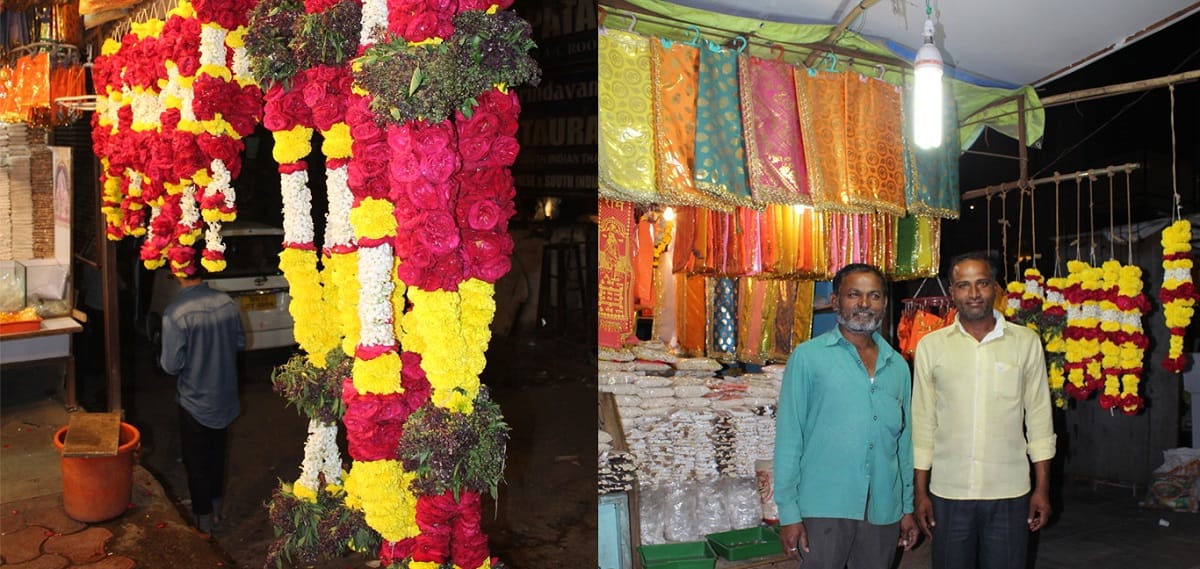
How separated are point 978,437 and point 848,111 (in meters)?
1.33

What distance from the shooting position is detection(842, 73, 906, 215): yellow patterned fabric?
3.28m

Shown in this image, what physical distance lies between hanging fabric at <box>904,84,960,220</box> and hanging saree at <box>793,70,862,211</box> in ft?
1.19

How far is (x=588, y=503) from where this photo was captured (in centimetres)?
477

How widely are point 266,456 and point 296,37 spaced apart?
3179mm

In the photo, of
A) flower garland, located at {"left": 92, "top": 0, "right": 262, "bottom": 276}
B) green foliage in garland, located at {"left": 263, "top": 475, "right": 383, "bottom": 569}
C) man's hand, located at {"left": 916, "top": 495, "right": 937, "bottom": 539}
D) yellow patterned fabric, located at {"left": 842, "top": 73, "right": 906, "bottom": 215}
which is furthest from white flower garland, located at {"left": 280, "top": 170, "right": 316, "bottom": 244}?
man's hand, located at {"left": 916, "top": 495, "right": 937, "bottom": 539}

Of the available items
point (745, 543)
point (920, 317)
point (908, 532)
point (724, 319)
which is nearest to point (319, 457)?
point (745, 543)

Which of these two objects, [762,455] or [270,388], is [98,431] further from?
[762,455]

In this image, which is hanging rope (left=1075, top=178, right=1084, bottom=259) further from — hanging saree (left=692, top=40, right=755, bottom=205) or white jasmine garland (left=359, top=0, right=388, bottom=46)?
white jasmine garland (left=359, top=0, right=388, bottom=46)

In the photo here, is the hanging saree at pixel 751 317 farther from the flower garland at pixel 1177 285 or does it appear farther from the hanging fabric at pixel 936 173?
the flower garland at pixel 1177 285

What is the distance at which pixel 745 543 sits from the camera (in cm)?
343

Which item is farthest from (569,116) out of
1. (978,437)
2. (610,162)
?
(978,437)

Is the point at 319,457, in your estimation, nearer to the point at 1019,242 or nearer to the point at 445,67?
the point at 445,67

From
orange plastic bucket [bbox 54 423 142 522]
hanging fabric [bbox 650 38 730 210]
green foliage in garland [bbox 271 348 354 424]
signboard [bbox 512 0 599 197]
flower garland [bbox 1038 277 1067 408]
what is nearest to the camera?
hanging fabric [bbox 650 38 730 210]

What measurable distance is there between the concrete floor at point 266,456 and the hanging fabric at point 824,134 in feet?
7.21
